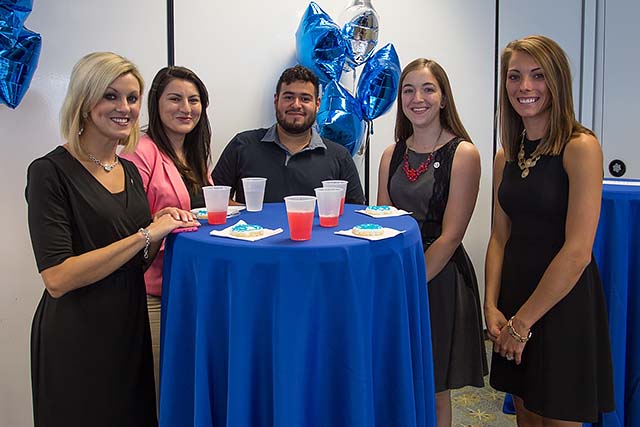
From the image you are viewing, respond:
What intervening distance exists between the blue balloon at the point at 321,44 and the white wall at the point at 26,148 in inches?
35.2

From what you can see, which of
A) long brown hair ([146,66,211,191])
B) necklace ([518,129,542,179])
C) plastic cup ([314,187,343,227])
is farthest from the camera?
long brown hair ([146,66,211,191])

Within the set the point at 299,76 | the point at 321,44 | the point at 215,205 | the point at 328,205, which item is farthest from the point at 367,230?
the point at 321,44

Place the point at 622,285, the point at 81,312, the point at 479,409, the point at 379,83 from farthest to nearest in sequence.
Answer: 1. the point at 479,409
2. the point at 379,83
3. the point at 622,285
4. the point at 81,312

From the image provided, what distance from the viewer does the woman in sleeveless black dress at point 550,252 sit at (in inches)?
71.6

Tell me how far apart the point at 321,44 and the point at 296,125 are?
0.46m

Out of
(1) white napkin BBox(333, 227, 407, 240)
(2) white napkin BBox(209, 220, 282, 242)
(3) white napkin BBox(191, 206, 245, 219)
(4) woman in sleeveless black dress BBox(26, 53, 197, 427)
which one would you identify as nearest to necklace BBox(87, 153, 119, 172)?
(4) woman in sleeveless black dress BBox(26, 53, 197, 427)

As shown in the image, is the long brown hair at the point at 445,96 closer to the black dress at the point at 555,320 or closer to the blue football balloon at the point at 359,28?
the black dress at the point at 555,320

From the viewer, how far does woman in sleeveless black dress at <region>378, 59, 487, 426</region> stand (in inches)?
84.6

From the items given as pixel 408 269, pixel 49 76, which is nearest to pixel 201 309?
pixel 408 269

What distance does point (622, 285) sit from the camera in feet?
7.69

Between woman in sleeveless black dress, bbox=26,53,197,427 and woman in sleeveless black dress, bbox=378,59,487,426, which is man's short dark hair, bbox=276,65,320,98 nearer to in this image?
woman in sleeveless black dress, bbox=378,59,487,426

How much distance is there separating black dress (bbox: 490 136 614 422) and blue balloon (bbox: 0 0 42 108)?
1.82 m

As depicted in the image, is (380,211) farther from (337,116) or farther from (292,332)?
(337,116)

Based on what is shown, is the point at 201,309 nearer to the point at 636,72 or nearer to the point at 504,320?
the point at 504,320
